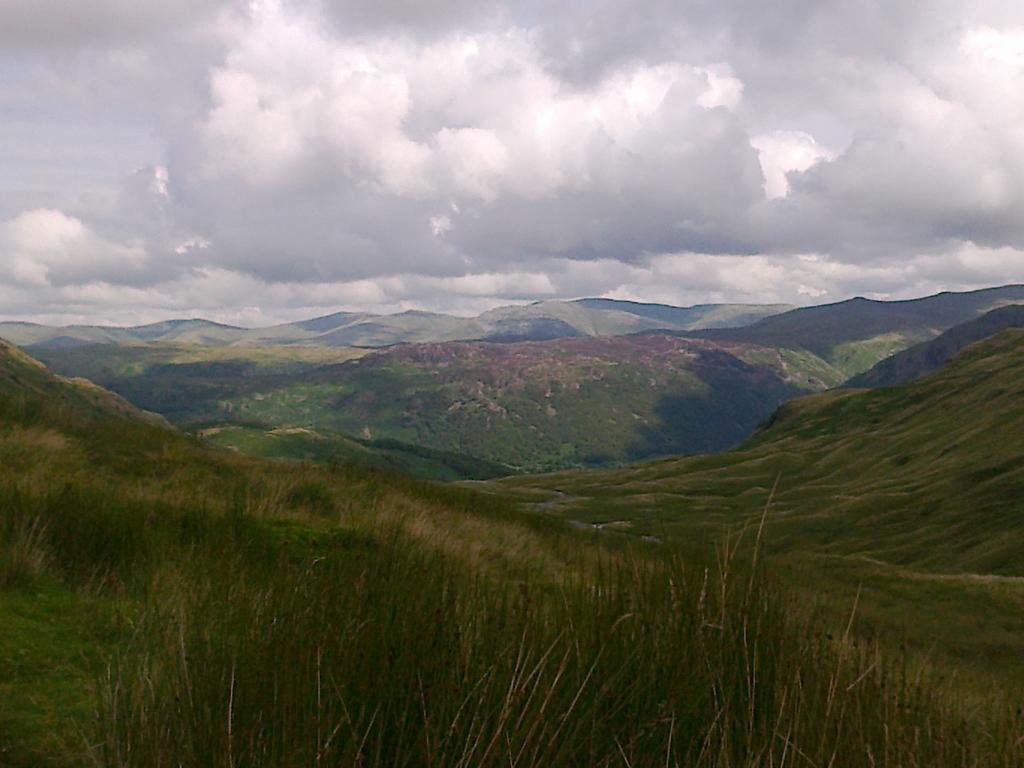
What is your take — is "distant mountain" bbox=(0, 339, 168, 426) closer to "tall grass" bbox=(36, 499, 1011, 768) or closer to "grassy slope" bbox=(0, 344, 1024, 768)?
"grassy slope" bbox=(0, 344, 1024, 768)

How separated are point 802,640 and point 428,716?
8.64 ft

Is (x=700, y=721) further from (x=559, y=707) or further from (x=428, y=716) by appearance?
(x=428, y=716)

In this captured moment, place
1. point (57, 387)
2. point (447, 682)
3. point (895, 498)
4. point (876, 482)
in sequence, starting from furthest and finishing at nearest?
1. point (57, 387)
2. point (876, 482)
3. point (895, 498)
4. point (447, 682)

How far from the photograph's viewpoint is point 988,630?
25375 millimetres

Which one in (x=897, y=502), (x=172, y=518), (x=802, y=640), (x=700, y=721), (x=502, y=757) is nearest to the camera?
(x=502, y=757)

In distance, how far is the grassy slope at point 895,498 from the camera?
26531 mm

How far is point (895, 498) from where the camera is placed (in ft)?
260

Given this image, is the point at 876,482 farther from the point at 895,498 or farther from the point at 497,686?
the point at 497,686

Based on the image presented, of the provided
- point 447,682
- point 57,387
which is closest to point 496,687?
point 447,682

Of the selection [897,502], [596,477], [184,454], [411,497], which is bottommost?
[596,477]

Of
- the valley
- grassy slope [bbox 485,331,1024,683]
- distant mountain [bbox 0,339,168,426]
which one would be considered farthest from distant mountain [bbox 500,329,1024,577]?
distant mountain [bbox 0,339,168,426]

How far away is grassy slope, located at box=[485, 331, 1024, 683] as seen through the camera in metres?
26.5

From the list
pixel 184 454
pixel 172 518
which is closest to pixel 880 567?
pixel 184 454

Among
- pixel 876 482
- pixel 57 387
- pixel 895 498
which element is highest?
pixel 57 387
